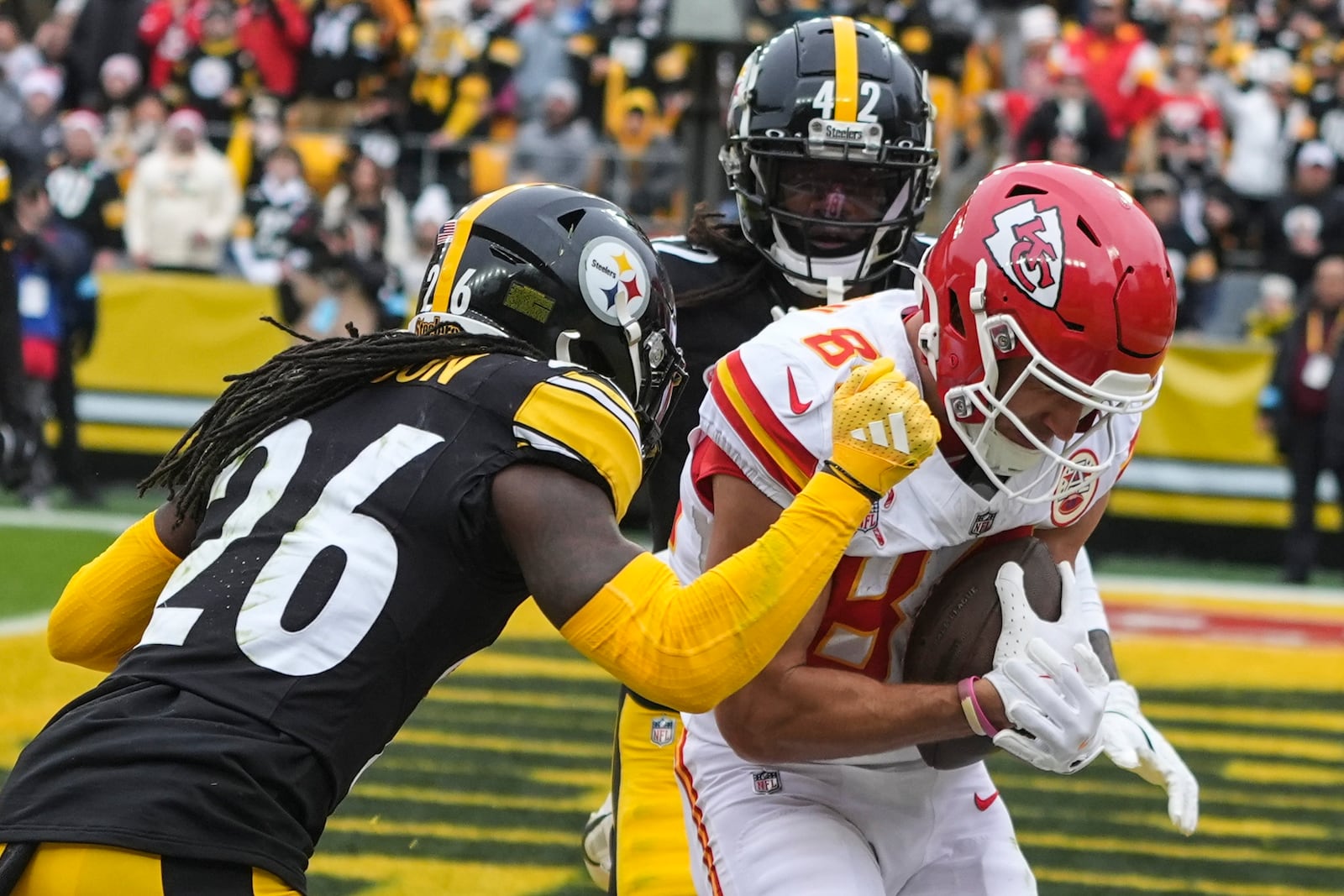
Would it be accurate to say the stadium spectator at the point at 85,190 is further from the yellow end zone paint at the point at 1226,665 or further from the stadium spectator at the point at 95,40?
the yellow end zone paint at the point at 1226,665

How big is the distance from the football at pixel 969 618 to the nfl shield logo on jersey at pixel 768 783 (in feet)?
0.78

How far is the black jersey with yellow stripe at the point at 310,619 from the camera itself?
232cm

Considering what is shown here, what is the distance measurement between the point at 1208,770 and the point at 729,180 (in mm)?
3393

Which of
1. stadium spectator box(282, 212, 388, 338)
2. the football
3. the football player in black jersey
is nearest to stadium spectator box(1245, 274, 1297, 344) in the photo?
stadium spectator box(282, 212, 388, 338)

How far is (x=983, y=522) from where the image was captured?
288cm

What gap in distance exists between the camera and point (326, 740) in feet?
7.84

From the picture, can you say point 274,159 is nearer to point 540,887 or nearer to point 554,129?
point 554,129

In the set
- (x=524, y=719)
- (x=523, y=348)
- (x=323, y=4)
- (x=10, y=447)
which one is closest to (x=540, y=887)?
(x=524, y=719)

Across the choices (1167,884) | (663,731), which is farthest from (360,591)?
(1167,884)

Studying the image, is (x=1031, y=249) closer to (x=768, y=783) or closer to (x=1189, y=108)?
(x=768, y=783)

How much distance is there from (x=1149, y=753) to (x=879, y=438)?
0.91m

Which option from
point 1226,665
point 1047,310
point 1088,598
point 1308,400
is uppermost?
point 1047,310

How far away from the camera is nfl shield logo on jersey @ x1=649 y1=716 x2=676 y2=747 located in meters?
3.53

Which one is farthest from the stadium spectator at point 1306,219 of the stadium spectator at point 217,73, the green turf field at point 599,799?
the stadium spectator at point 217,73
